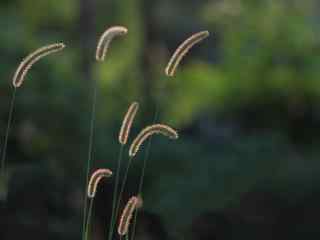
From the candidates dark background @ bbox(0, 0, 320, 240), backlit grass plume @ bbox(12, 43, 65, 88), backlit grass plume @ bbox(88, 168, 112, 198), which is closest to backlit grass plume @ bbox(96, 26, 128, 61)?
backlit grass plume @ bbox(12, 43, 65, 88)

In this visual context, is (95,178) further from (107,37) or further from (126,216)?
(107,37)

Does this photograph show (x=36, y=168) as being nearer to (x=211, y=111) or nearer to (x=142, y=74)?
(x=211, y=111)

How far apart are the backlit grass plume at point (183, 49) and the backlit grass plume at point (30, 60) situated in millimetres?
301

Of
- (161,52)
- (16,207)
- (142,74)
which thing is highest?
(161,52)

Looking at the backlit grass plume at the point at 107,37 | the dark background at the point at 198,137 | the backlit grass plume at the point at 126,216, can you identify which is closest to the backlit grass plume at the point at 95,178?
the backlit grass plume at the point at 126,216

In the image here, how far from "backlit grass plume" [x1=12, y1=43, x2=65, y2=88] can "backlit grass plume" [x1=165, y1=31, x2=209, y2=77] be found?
11.8 inches

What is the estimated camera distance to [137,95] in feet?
25.7

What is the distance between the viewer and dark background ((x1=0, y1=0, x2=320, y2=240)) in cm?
473

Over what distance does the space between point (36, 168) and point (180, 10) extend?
41.1 ft

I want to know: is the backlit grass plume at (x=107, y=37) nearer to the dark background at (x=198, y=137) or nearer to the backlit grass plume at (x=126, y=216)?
the backlit grass plume at (x=126, y=216)

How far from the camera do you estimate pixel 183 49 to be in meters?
2.65

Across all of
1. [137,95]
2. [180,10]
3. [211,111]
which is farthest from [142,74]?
[180,10]

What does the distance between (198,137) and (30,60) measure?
3.59 m

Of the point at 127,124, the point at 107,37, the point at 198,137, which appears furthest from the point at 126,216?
the point at 198,137
